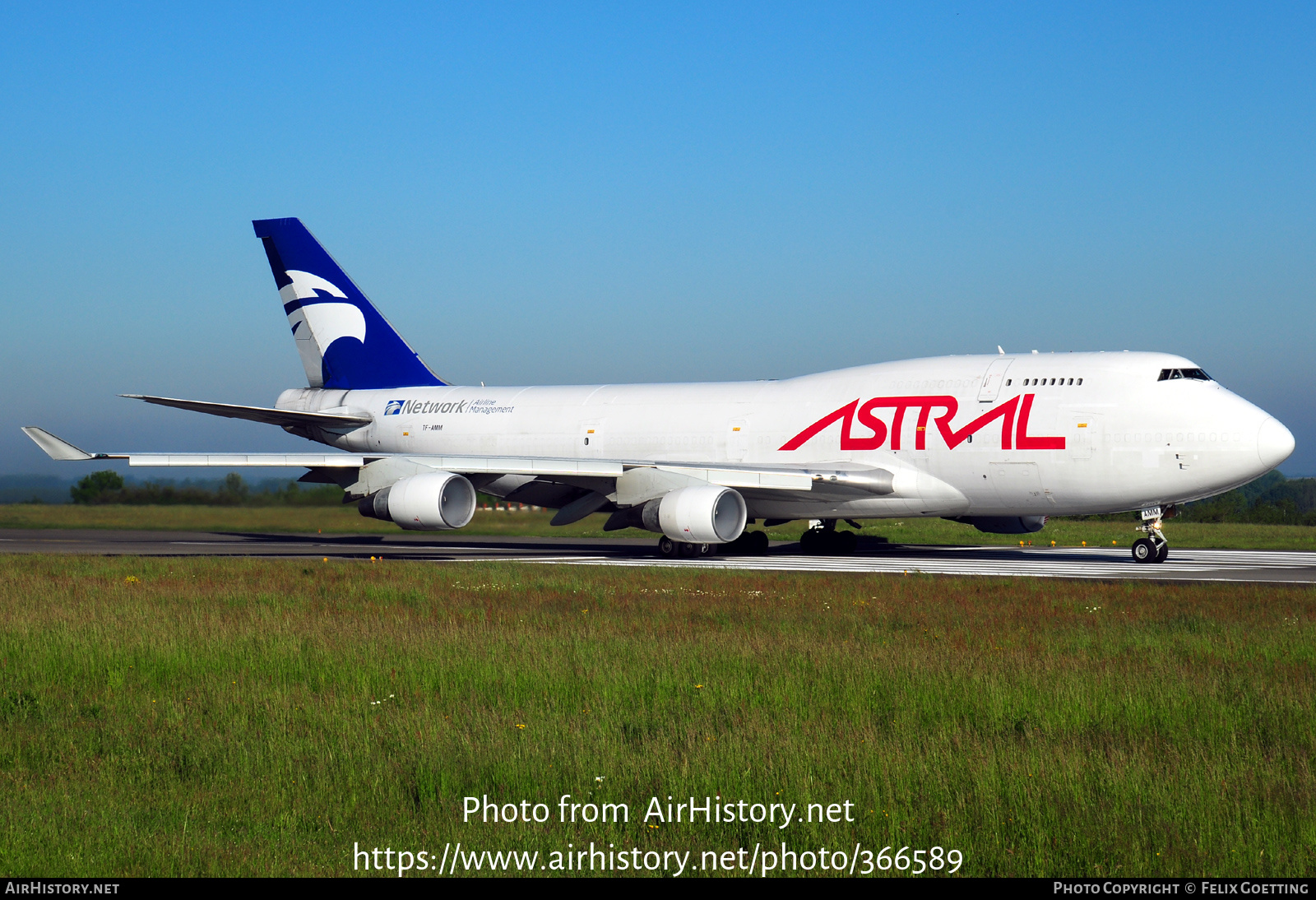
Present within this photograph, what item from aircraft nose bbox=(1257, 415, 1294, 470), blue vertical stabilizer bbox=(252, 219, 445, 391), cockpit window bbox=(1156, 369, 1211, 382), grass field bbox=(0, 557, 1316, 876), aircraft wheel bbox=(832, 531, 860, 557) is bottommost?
grass field bbox=(0, 557, 1316, 876)

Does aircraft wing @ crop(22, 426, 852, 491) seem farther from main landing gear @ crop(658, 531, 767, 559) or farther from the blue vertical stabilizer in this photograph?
the blue vertical stabilizer

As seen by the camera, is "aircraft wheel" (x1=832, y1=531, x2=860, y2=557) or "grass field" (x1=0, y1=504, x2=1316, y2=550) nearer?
"aircraft wheel" (x1=832, y1=531, x2=860, y2=557)

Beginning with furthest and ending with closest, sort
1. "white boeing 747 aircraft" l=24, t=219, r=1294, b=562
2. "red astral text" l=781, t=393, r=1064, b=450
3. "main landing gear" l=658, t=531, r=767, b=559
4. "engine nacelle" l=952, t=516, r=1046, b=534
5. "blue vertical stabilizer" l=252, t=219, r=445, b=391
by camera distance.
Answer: "blue vertical stabilizer" l=252, t=219, r=445, b=391, "engine nacelle" l=952, t=516, r=1046, b=534, "main landing gear" l=658, t=531, r=767, b=559, "red astral text" l=781, t=393, r=1064, b=450, "white boeing 747 aircraft" l=24, t=219, r=1294, b=562

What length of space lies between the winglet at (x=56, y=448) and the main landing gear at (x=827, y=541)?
15.6 metres

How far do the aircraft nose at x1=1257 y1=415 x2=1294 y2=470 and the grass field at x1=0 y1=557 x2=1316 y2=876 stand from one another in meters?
8.70

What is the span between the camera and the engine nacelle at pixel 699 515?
24.8m

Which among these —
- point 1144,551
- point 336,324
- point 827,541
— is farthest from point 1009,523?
point 336,324

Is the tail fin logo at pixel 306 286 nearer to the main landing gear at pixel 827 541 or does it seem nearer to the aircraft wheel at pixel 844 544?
the main landing gear at pixel 827 541

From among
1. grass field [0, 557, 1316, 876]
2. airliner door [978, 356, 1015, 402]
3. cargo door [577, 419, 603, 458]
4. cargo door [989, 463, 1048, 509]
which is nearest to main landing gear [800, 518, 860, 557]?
cargo door [989, 463, 1048, 509]

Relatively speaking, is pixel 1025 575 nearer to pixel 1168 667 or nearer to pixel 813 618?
pixel 813 618

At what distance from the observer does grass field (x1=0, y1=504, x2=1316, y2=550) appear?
112 ft

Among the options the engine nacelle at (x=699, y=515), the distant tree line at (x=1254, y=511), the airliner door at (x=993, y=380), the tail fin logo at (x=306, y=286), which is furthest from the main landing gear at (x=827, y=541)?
the distant tree line at (x=1254, y=511)
